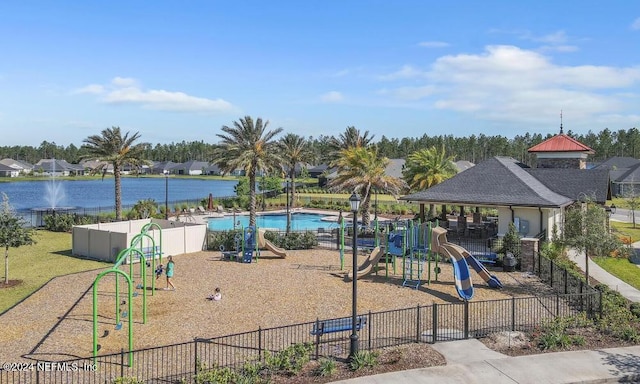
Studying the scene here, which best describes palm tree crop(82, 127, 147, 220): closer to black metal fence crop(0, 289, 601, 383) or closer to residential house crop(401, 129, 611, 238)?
residential house crop(401, 129, 611, 238)

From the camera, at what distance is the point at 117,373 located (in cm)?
1313

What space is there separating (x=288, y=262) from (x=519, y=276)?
472 inches

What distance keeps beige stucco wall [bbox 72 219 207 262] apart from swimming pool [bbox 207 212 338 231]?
597 inches

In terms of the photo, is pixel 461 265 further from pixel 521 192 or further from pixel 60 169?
pixel 60 169

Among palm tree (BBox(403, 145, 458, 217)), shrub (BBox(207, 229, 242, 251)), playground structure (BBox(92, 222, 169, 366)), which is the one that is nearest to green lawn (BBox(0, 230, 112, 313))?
playground structure (BBox(92, 222, 169, 366))

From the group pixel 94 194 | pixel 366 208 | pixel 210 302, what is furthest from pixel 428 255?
pixel 94 194

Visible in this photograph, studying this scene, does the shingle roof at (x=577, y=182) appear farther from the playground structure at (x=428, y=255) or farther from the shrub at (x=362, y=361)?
the shrub at (x=362, y=361)

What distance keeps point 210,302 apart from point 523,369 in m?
11.7

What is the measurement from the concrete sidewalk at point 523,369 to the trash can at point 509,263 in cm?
1113

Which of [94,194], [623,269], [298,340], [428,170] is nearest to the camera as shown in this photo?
[298,340]

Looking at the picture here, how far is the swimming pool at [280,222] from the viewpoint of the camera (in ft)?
160

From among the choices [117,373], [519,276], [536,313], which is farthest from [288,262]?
[117,373]

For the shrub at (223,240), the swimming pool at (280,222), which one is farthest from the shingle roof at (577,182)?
the shrub at (223,240)

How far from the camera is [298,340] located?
1592 centimetres
